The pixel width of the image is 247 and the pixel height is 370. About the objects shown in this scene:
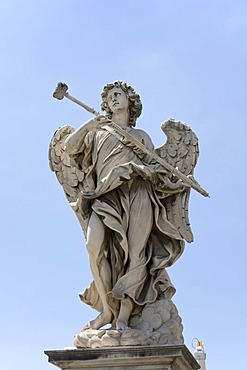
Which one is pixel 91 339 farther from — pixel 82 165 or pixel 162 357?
pixel 82 165

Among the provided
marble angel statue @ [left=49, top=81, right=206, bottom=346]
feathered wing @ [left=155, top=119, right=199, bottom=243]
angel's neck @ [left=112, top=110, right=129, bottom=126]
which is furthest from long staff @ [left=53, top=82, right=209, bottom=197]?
angel's neck @ [left=112, top=110, right=129, bottom=126]

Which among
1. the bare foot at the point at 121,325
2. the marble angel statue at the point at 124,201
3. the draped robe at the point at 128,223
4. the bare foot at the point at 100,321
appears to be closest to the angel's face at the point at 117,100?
the marble angel statue at the point at 124,201

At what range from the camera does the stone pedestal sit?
927cm

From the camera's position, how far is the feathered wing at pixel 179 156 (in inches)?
416

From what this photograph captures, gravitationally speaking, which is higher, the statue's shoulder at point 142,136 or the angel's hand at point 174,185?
the statue's shoulder at point 142,136

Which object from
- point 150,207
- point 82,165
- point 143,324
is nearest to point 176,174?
point 150,207

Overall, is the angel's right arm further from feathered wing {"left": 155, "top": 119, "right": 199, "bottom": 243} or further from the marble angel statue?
feathered wing {"left": 155, "top": 119, "right": 199, "bottom": 243}

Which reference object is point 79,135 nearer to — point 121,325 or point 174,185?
point 174,185

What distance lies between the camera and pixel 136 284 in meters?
9.97

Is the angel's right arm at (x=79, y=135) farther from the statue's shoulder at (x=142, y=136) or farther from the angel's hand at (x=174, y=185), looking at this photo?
the angel's hand at (x=174, y=185)

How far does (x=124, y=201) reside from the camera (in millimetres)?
10328

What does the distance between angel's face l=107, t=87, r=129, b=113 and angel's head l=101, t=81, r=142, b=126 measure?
0.04 feet

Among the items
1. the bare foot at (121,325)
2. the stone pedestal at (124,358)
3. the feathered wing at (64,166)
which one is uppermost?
the feathered wing at (64,166)

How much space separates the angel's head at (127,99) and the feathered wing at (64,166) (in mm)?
516
